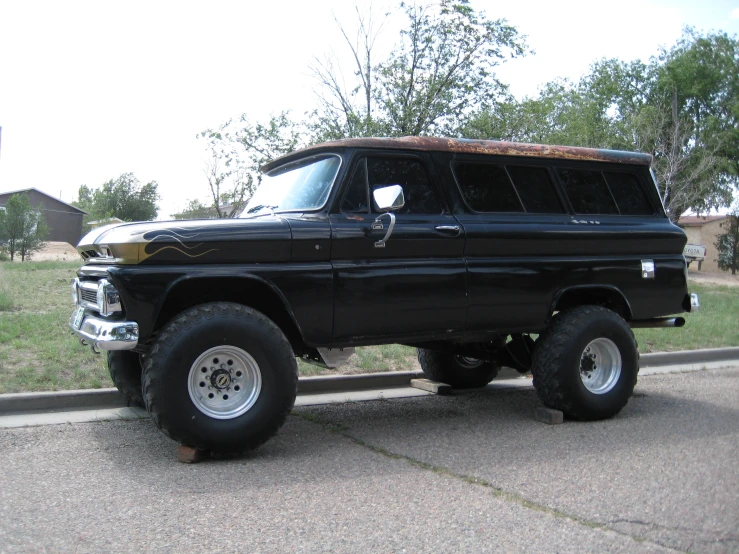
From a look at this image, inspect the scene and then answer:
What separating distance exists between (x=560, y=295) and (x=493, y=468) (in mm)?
1979

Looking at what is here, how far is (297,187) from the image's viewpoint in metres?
5.92

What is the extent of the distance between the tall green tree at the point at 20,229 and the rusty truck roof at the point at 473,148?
109 feet

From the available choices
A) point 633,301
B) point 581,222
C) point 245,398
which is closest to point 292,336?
point 245,398

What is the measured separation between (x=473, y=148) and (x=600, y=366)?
2253mm

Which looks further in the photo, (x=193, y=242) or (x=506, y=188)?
(x=506, y=188)

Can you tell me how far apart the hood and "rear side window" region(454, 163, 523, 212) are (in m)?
1.68

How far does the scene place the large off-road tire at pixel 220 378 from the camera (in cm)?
471

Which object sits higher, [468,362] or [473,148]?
[473,148]

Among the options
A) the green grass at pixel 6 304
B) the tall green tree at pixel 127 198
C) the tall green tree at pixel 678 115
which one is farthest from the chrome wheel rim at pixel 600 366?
the tall green tree at pixel 127 198

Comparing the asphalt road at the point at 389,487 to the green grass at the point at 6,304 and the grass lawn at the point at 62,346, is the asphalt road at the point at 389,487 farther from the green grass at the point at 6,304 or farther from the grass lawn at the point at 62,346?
the green grass at the point at 6,304

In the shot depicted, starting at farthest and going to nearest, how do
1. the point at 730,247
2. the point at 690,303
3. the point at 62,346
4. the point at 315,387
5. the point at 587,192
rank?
the point at 730,247 → the point at 62,346 → the point at 315,387 → the point at 690,303 → the point at 587,192

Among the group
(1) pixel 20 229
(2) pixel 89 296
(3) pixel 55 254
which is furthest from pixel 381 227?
(3) pixel 55 254

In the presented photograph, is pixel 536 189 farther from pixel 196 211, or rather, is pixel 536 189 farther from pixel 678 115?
pixel 678 115

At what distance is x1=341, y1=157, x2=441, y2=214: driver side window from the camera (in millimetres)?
5582
